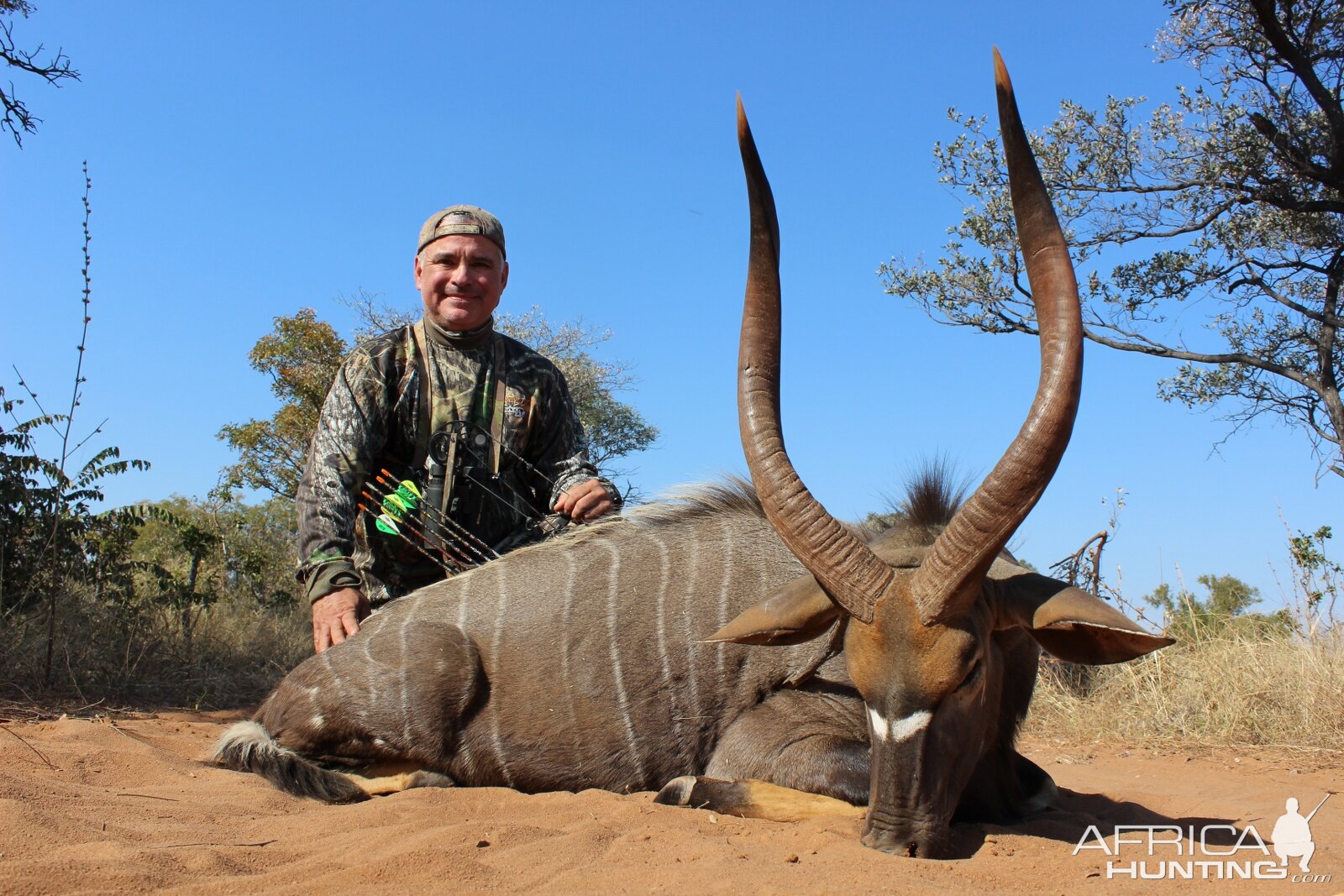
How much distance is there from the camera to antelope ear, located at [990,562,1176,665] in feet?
9.84

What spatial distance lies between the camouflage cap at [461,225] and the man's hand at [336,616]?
1944 mm

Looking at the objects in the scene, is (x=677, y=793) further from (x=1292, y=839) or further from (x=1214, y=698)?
(x=1214, y=698)

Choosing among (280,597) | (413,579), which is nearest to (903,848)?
(413,579)

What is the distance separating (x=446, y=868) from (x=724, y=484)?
222cm

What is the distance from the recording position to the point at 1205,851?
10.3 feet

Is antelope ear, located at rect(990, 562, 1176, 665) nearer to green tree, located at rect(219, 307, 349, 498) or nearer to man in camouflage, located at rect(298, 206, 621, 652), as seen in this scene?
man in camouflage, located at rect(298, 206, 621, 652)

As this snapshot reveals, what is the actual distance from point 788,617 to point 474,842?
108 cm

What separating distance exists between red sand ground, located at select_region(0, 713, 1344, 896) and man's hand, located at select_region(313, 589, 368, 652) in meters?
0.63

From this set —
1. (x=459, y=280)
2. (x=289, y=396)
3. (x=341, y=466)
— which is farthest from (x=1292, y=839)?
(x=289, y=396)

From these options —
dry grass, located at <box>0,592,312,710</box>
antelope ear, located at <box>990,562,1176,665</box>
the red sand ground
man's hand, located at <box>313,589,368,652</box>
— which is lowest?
the red sand ground

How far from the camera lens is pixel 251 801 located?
365 cm

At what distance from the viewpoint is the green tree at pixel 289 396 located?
1348 centimetres

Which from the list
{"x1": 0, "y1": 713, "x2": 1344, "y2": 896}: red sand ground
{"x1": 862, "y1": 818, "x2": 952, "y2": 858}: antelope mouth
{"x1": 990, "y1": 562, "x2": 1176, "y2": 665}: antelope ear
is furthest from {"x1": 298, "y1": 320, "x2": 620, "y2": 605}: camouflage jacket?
{"x1": 862, "y1": 818, "x2": 952, "y2": 858}: antelope mouth

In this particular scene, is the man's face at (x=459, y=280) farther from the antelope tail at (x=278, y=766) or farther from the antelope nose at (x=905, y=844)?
the antelope nose at (x=905, y=844)
